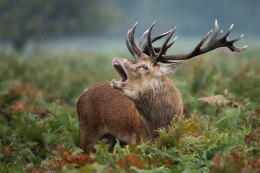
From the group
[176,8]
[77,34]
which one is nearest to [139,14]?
[176,8]

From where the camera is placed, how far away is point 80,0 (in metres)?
49.2

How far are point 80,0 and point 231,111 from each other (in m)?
40.6

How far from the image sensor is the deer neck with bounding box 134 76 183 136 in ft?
26.5

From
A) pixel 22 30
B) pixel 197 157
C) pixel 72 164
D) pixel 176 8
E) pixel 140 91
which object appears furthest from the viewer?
pixel 176 8

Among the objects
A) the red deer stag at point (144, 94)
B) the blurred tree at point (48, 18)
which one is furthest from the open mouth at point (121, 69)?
the blurred tree at point (48, 18)

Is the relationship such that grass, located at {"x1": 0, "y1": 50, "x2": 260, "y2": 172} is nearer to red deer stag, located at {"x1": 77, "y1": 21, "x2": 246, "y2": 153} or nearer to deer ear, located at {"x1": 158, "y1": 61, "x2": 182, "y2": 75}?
red deer stag, located at {"x1": 77, "y1": 21, "x2": 246, "y2": 153}

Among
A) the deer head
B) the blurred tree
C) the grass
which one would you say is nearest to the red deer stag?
the deer head

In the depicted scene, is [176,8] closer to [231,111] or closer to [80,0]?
[80,0]

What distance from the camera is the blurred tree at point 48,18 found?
152 feet

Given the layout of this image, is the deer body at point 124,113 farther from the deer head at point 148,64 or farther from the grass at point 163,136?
the grass at point 163,136

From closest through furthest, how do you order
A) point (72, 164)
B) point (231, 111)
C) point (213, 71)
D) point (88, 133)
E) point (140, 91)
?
point (72, 164), point (140, 91), point (88, 133), point (231, 111), point (213, 71)

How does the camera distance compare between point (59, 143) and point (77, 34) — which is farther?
point (77, 34)

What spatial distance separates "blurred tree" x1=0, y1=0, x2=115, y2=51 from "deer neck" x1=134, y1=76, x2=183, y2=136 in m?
38.6

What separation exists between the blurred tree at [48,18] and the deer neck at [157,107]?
127ft
